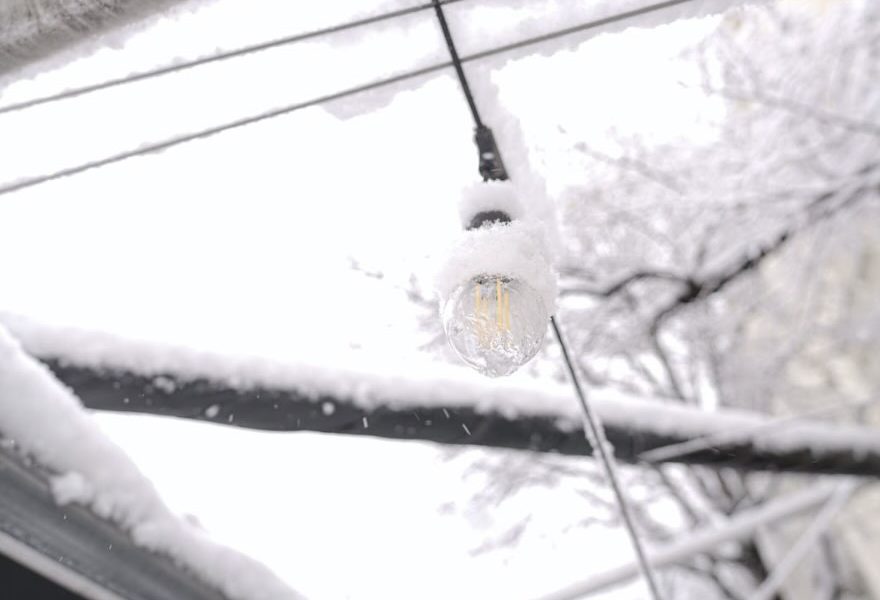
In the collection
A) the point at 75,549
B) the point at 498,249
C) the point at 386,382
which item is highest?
the point at 498,249

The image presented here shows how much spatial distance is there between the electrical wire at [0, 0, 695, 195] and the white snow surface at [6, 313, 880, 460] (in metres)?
0.28

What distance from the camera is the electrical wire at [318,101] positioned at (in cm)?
117

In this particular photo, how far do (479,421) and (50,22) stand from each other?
1.08m

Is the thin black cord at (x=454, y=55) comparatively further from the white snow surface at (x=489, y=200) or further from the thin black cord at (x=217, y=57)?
the white snow surface at (x=489, y=200)

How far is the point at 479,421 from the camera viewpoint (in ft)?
4.79

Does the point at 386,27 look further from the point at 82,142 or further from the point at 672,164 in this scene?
the point at 672,164

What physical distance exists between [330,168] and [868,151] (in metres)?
4.21

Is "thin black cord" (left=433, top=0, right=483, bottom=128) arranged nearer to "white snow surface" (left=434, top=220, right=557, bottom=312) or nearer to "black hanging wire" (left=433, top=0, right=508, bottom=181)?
"black hanging wire" (left=433, top=0, right=508, bottom=181)

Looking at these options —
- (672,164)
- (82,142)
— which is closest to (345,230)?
(82,142)

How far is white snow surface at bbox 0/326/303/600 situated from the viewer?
0.96 meters

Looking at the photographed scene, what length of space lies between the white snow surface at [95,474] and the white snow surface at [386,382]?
0.51ft

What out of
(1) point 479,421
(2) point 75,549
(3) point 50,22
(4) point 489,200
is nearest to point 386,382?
(1) point 479,421

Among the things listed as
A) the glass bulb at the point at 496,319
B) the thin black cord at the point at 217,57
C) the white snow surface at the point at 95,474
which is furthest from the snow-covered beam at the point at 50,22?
the glass bulb at the point at 496,319

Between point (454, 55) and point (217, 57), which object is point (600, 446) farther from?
point (217, 57)
